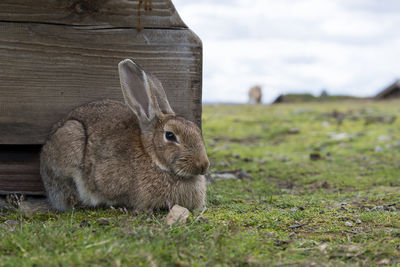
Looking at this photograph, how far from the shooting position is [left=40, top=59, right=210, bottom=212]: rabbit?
5094 millimetres

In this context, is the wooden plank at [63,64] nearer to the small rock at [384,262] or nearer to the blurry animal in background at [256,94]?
the small rock at [384,262]

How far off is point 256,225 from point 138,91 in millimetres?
2004

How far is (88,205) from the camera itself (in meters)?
5.48

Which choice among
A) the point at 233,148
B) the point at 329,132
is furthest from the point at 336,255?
the point at 329,132

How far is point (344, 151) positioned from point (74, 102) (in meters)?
7.01

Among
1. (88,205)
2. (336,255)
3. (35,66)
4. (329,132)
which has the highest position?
(35,66)

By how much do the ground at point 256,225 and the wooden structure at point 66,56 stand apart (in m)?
1.08

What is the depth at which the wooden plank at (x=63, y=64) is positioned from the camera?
6.04m

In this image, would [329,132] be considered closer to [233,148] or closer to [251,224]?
[233,148]

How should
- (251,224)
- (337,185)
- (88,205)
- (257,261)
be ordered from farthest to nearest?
1. (337,185)
2. (88,205)
3. (251,224)
4. (257,261)

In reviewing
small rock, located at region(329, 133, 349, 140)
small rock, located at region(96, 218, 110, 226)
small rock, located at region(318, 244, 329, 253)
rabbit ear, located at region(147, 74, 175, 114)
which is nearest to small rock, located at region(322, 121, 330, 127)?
small rock, located at region(329, 133, 349, 140)

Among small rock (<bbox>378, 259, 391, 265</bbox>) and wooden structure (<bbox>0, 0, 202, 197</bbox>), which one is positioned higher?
wooden structure (<bbox>0, 0, 202, 197</bbox>)

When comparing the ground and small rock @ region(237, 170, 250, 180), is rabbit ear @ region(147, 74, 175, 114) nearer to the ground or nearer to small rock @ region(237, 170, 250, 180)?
the ground

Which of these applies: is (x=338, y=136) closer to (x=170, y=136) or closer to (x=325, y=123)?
(x=325, y=123)
